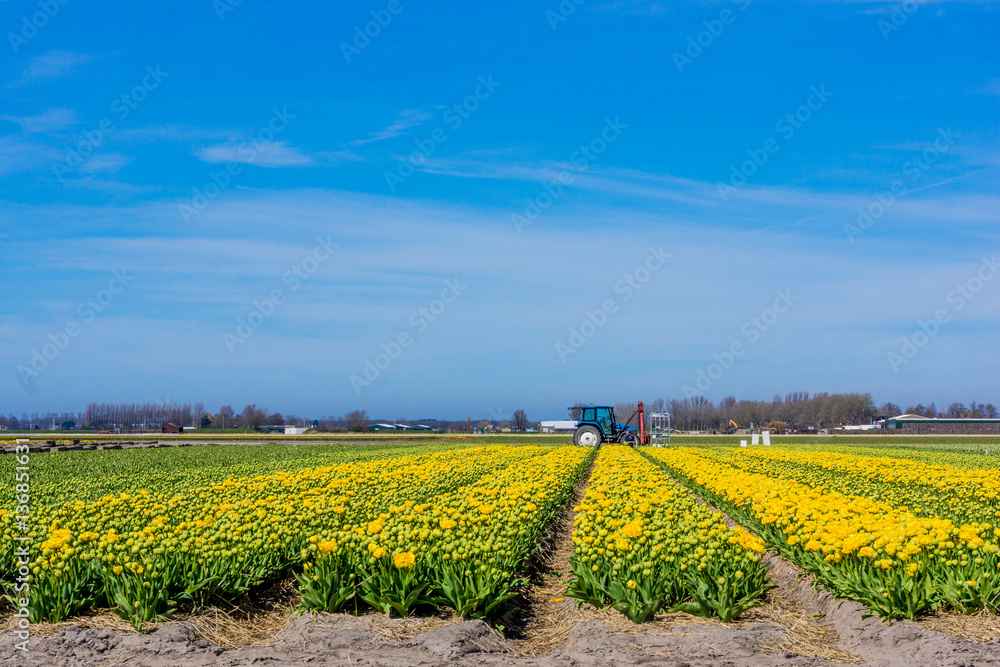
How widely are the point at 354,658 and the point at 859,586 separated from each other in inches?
193

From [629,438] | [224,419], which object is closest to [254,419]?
[224,419]

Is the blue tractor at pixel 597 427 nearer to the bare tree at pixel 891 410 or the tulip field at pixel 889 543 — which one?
the tulip field at pixel 889 543

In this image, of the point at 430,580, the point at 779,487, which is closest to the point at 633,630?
the point at 430,580

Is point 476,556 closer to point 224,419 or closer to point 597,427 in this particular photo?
point 597,427

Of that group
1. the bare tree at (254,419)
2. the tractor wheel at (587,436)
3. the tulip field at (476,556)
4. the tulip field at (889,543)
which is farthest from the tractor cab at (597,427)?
the bare tree at (254,419)

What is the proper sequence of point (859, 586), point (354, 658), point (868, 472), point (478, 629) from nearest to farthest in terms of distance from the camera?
point (354, 658), point (478, 629), point (859, 586), point (868, 472)

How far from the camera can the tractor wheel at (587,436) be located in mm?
36244

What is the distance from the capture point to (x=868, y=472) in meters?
18.0

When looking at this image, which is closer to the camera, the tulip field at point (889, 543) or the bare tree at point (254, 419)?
the tulip field at point (889, 543)

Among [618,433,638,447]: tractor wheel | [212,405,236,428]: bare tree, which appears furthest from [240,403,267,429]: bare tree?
[618,433,638,447]: tractor wheel

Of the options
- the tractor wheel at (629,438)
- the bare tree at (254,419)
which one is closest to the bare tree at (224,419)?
the bare tree at (254,419)

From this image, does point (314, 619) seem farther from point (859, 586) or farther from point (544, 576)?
point (859, 586)

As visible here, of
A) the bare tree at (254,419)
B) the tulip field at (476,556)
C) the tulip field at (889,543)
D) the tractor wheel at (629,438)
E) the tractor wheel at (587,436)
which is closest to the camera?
the tulip field at (889,543)

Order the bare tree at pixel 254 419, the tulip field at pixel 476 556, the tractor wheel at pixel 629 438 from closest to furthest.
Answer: the tulip field at pixel 476 556
the tractor wheel at pixel 629 438
the bare tree at pixel 254 419
